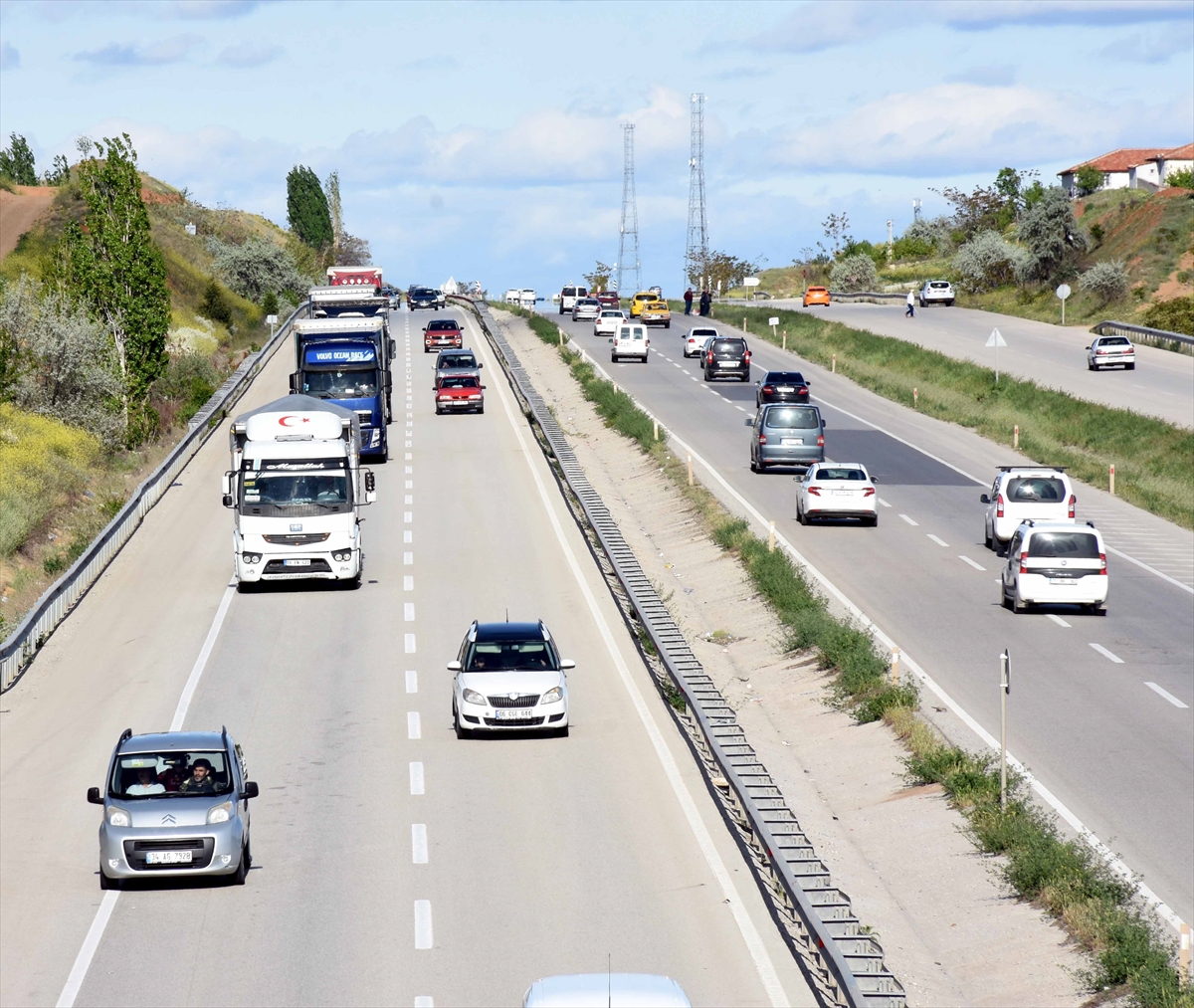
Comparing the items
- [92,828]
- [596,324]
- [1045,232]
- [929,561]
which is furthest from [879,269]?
[92,828]

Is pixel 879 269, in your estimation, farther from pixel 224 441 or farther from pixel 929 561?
pixel 929 561

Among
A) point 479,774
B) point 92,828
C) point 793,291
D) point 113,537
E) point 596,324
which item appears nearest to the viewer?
point 92,828

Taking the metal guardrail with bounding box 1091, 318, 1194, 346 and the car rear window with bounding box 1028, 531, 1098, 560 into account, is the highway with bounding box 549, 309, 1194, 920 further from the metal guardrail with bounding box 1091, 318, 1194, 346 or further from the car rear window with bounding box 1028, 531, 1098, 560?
the metal guardrail with bounding box 1091, 318, 1194, 346

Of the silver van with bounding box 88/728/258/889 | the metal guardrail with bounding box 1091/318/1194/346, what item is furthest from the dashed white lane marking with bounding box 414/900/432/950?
the metal guardrail with bounding box 1091/318/1194/346

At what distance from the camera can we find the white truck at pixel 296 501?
30125 mm

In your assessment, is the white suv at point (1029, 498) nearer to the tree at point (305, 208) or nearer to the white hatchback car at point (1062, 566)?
the white hatchback car at point (1062, 566)

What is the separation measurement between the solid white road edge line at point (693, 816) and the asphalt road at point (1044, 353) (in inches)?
1264

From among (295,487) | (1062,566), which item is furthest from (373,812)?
(1062,566)

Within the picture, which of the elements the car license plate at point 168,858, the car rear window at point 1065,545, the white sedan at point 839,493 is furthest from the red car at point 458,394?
the car license plate at point 168,858

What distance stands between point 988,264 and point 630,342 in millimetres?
49581

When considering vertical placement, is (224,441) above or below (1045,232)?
below

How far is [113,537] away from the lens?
3406cm

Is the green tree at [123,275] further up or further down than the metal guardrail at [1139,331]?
further up

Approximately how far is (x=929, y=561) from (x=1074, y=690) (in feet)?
33.9
